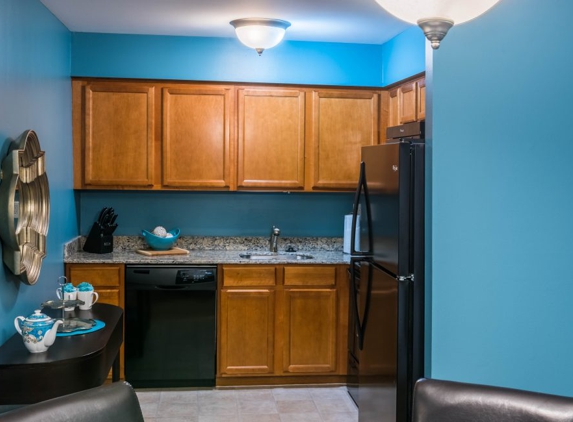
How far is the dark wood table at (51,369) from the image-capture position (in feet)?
9.61

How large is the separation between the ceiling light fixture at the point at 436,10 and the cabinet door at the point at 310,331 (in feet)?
11.8

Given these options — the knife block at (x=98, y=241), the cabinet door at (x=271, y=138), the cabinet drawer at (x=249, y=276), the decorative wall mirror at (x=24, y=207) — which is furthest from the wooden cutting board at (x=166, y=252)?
the decorative wall mirror at (x=24, y=207)

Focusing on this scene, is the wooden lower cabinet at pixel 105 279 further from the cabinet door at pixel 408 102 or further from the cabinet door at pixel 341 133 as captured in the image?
the cabinet door at pixel 408 102

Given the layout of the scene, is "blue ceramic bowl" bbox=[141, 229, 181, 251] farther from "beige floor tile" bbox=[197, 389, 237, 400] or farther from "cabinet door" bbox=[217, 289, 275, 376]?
"beige floor tile" bbox=[197, 389, 237, 400]

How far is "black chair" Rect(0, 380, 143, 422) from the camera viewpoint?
1.68 metres

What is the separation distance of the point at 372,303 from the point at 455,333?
75 cm

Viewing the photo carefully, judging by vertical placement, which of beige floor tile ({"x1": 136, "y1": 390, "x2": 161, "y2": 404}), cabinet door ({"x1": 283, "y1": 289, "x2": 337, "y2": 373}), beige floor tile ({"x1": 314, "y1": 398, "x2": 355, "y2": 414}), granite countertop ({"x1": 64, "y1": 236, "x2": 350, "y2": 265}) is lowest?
beige floor tile ({"x1": 314, "y1": 398, "x2": 355, "y2": 414})

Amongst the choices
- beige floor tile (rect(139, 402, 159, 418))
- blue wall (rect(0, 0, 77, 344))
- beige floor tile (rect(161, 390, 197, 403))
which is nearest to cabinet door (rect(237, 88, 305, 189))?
blue wall (rect(0, 0, 77, 344))

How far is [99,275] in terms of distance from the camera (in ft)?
16.2

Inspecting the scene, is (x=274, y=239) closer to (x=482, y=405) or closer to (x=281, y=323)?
(x=281, y=323)

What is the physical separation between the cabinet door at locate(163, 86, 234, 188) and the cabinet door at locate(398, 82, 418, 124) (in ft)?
3.98

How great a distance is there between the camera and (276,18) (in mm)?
4637

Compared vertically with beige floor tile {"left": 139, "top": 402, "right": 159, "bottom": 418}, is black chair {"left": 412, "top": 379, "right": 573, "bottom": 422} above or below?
above

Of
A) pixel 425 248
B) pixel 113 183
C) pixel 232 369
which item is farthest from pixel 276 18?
pixel 232 369
